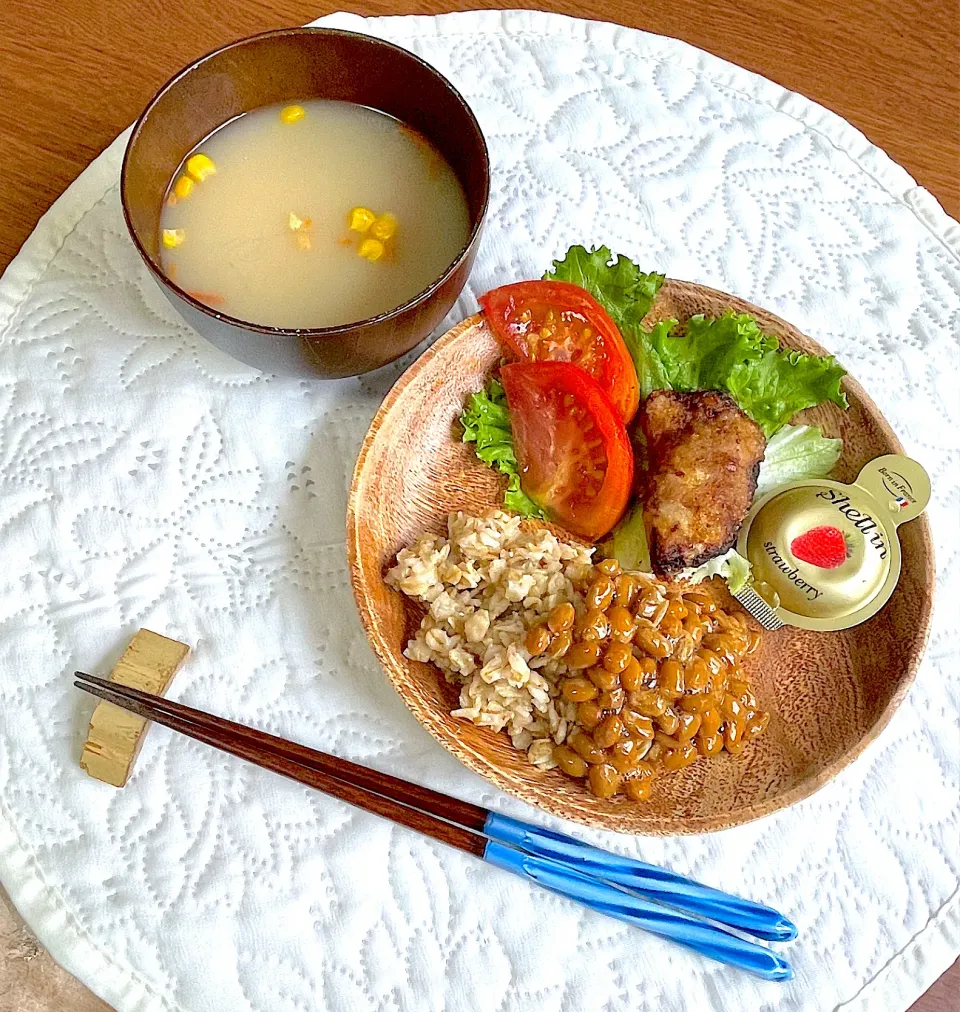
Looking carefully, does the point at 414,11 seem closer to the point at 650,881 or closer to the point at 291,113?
the point at 291,113

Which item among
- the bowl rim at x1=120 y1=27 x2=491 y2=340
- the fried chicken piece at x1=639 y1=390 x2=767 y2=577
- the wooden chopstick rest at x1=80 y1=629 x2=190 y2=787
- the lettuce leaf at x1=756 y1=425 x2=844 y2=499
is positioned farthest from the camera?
the lettuce leaf at x1=756 y1=425 x2=844 y2=499

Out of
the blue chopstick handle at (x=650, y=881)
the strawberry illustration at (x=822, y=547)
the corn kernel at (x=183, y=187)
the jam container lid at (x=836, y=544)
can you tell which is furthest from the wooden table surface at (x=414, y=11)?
the blue chopstick handle at (x=650, y=881)

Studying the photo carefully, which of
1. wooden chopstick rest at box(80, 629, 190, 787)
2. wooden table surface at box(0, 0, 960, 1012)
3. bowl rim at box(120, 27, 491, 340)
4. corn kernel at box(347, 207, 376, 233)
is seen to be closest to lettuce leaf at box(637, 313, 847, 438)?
bowl rim at box(120, 27, 491, 340)

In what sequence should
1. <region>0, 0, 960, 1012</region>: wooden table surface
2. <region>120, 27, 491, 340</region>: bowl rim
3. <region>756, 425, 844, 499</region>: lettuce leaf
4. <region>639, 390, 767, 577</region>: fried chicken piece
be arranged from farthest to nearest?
<region>0, 0, 960, 1012</region>: wooden table surface
<region>756, 425, 844, 499</region>: lettuce leaf
<region>639, 390, 767, 577</region>: fried chicken piece
<region>120, 27, 491, 340</region>: bowl rim

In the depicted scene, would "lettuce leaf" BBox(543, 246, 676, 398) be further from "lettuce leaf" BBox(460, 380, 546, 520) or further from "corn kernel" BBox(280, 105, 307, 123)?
"corn kernel" BBox(280, 105, 307, 123)

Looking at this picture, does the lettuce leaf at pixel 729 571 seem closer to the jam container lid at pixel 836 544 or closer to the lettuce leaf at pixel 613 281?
the jam container lid at pixel 836 544

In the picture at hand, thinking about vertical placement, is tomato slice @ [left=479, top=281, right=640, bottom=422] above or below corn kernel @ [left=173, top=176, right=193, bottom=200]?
above
